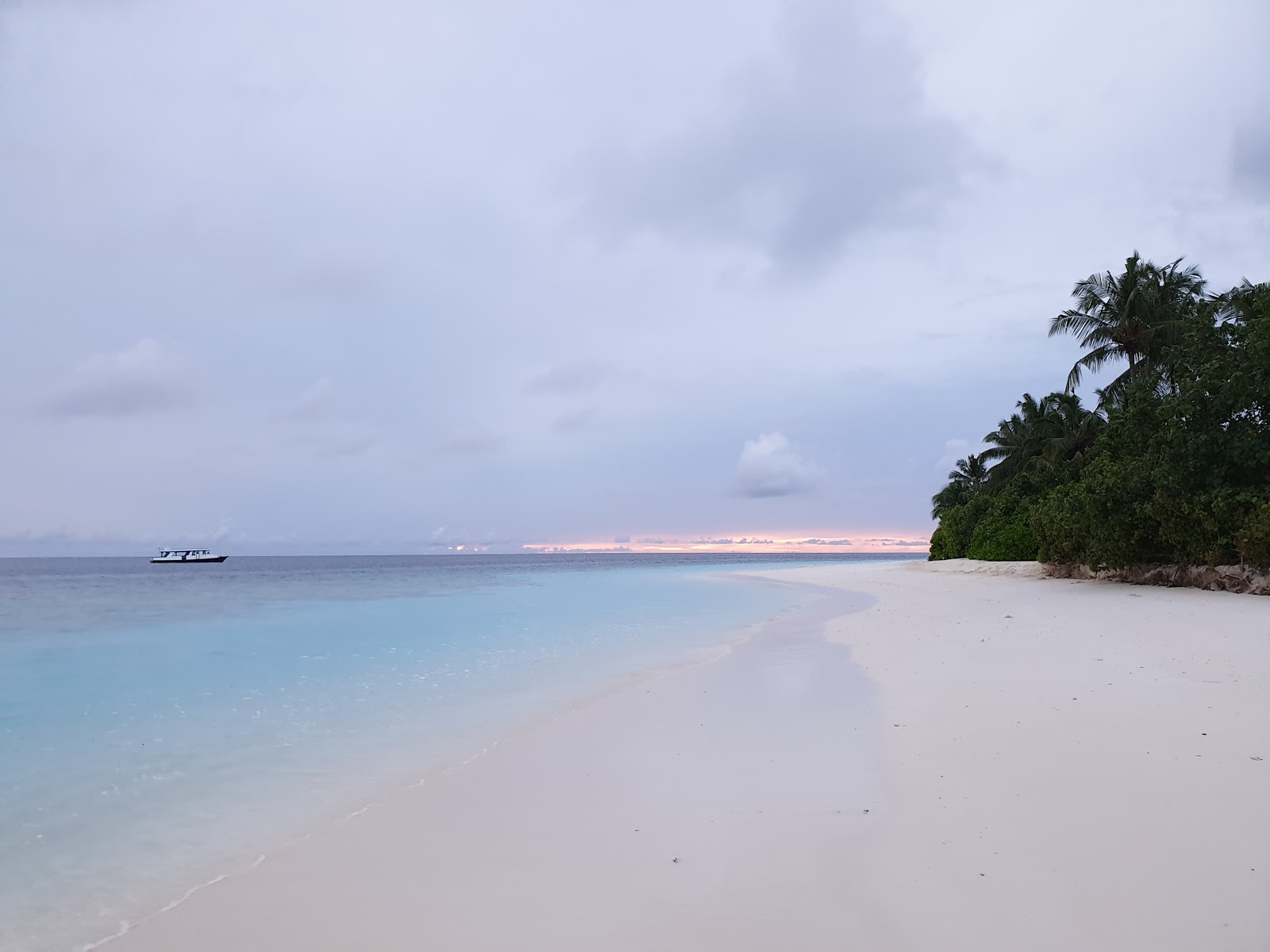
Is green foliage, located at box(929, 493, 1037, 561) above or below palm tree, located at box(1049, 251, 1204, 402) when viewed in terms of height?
below

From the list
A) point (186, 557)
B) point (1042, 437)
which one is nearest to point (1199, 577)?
point (1042, 437)

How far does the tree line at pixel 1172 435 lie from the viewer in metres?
16.2

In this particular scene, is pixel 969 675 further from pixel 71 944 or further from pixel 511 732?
pixel 71 944

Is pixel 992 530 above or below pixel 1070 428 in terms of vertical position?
below

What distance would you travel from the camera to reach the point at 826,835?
170 inches

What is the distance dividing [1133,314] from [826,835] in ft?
108

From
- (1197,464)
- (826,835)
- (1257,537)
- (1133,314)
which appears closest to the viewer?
(826,835)

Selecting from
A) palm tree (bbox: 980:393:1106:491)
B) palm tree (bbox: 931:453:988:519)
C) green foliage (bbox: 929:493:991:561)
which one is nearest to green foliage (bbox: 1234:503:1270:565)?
palm tree (bbox: 980:393:1106:491)

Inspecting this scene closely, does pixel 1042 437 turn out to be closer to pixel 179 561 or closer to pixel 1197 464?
pixel 1197 464

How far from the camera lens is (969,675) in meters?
8.78

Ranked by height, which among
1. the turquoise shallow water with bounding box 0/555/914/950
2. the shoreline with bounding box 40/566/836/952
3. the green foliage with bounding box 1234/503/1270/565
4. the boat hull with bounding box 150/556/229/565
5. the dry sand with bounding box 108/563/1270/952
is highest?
the green foliage with bounding box 1234/503/1270/565

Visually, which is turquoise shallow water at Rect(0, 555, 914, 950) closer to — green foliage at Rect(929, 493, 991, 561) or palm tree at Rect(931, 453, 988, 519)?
green foliage at Rect(929, 493, 991, 561)

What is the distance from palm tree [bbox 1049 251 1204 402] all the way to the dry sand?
25.9 metres

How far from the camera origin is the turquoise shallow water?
476cm
